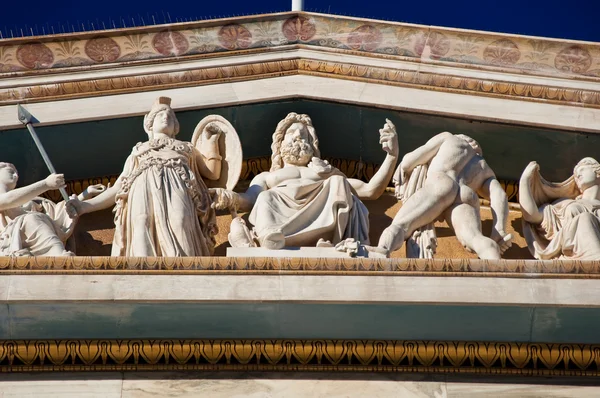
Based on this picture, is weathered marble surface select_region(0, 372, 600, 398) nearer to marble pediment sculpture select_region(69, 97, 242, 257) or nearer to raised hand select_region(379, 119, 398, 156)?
marble pediment sculpture select_region(69, 97, 242, 257)

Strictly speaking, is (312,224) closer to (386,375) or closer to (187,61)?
(386,375)


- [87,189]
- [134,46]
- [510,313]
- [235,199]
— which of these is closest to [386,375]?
[510,313]

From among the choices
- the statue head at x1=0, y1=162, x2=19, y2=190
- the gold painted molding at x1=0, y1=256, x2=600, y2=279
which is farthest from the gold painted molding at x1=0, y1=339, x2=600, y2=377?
the statue head at x1=0, y1=162, x2=19, y2=190

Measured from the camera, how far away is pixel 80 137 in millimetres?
14000

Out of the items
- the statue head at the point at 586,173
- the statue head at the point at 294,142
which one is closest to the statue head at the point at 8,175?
the statue head at the point at 294,142

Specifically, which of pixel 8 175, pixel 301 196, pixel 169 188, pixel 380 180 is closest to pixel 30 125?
pixel 8 175

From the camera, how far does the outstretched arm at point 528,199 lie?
13.2m

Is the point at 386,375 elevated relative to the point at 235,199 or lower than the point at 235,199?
lower

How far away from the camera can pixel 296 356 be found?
11977mm

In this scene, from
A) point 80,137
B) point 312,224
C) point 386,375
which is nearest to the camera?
point 386,375

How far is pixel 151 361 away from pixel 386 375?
1369mm

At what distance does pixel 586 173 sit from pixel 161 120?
2792mm

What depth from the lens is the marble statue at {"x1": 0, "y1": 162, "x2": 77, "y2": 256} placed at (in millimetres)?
12594

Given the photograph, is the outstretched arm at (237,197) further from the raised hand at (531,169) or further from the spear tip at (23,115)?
the raised hand at (531,169)
